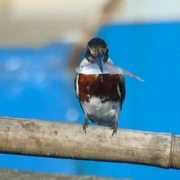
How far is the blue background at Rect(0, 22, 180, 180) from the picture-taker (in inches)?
127

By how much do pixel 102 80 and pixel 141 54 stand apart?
0.78 metres

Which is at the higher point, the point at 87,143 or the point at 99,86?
the point at 99,86

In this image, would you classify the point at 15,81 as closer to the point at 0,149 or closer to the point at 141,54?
the point at 141,54

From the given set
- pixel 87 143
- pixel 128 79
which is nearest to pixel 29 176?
pixel 87 143

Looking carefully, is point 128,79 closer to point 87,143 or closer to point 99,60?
point 99,60

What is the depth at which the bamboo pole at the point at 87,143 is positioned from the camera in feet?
6.63

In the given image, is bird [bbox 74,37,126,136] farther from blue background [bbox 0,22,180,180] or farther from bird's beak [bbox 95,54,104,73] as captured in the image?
blue background [bbox 0,22,180,180]

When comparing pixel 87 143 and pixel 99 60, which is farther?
pixel 99 60

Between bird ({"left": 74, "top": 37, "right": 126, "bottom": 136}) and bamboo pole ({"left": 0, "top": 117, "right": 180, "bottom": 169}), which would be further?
bird ({"left": 74, "top": 37, "right": 126, "bottom": 136})

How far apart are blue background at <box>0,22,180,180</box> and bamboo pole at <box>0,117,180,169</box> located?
117 cm

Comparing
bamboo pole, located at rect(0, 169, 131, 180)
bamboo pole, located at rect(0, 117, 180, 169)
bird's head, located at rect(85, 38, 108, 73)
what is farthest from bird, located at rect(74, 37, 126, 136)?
bamboo pole, located at rect(0, 117, 180, 169)

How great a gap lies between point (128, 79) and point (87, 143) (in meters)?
1.21

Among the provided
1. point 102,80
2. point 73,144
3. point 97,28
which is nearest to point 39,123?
point 73,144

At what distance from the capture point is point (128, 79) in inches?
127
